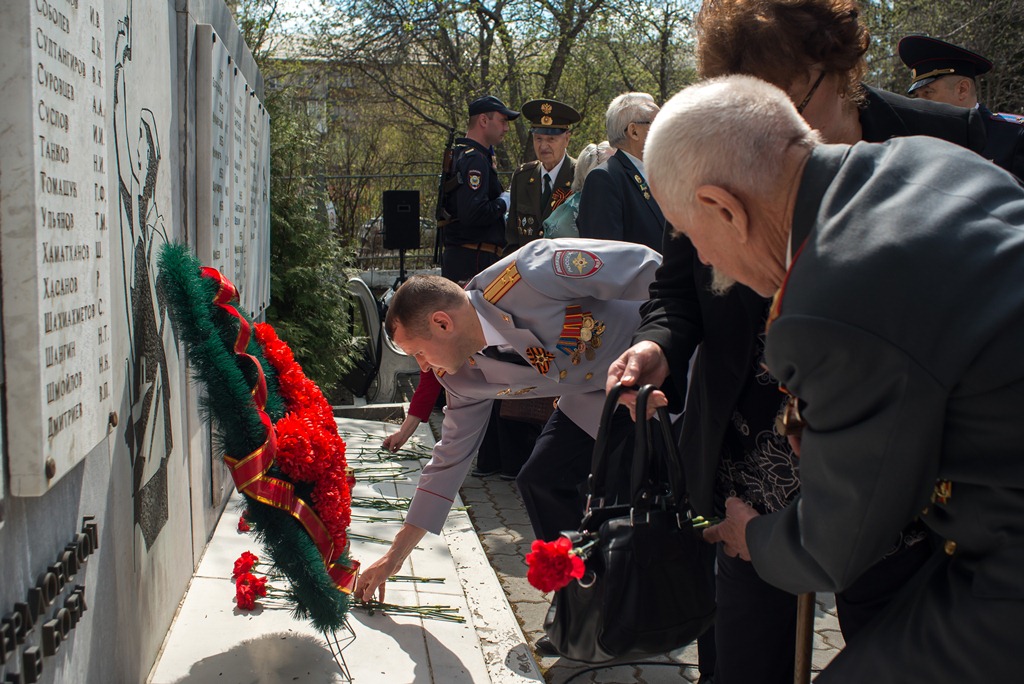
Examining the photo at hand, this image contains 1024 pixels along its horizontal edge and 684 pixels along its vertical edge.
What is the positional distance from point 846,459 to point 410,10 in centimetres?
1403

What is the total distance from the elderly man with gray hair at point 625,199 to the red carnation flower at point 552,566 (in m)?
2.82

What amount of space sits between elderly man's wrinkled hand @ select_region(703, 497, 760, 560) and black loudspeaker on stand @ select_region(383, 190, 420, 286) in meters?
9.24

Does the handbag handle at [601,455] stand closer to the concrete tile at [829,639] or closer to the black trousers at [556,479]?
the black trousers at [556,479]

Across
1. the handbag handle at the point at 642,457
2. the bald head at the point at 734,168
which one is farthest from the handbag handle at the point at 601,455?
the bald head at the point at 734,168

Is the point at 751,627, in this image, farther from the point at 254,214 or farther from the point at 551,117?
the point at 551,117

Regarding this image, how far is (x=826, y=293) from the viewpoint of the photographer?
4.22 feet

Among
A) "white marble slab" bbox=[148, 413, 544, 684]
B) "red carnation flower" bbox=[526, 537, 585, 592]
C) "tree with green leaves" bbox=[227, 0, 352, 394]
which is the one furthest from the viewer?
"tree with green leaves" bbox=[227, 0, 352, 394]

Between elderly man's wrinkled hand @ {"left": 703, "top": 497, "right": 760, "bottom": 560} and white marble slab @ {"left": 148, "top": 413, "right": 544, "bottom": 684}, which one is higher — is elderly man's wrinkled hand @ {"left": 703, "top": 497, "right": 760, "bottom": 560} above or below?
above

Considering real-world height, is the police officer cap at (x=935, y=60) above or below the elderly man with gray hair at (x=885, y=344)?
above

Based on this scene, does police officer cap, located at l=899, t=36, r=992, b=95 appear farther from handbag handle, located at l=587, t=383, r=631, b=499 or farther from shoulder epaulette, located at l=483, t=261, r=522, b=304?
handbag handle, located at l=587, t=383, r=631, b=499

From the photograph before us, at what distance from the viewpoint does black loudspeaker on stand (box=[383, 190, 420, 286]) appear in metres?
11.0

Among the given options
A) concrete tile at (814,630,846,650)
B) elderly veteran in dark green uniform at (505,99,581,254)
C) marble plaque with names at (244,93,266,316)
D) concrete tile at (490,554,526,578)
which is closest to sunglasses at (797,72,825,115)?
concrete tile at (814,630,846,650)

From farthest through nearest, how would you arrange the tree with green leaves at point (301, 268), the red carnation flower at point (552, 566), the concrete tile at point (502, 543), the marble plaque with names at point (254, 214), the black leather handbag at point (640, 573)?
the tree with green leaves at point (301, 268) → the marble plaque with names at point (254, 214) → the concrete tile at point (502, 543) → the black leather handbag at point (640, 573) → the red carnation flower at point (552, 566)

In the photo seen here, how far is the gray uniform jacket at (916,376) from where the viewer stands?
1.26 meters
